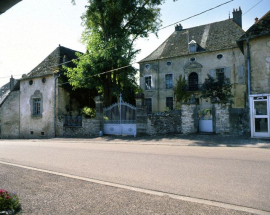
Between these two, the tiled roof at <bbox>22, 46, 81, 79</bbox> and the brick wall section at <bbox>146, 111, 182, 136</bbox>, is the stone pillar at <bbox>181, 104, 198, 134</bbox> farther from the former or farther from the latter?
the tiled roof at <bbox>22, 46, 81, 79</bbox>

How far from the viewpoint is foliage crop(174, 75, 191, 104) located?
1024 inches

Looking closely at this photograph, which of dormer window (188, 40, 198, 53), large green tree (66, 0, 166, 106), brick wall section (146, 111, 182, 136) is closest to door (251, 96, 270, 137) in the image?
brick wall section (146, 111, 182, 136)

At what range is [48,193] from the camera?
4.39m

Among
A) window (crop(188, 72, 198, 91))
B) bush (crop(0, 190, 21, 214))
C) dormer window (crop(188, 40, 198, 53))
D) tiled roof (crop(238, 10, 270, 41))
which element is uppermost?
dormer window (crop(188, 40, 198, 53))

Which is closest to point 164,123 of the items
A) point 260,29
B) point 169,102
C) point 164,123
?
point 164,123

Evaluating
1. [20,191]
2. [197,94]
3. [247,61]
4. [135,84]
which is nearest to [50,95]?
[135,84]

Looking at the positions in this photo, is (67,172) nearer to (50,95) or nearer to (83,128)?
(83,128)

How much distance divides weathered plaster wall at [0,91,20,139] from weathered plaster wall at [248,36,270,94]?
23735 millimetres

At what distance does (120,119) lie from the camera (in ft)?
56.4

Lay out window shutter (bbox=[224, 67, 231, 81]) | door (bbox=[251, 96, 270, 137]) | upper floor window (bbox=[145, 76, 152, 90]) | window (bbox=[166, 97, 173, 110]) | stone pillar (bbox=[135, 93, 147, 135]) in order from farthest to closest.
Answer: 1. upper floor window (bbox=[145, 76, 152, 90])
2. window (bbox=[166, 97, 173, 110])
3. window shutter (bbox=[224, 67, 231, 81])
4. stone pillar (bbox=[135, 93, 147, 135])
5. door (bbox=[251, 96, 270, 137])

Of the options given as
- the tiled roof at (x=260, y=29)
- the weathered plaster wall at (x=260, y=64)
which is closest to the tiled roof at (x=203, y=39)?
the tiled roof at (x=260, y=29)

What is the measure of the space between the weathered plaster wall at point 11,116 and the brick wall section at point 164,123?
664 inches

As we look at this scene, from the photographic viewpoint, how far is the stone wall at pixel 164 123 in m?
15.4

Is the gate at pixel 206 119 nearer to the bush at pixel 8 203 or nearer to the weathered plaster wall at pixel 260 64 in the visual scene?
the weathered plaster wall at pixel 260 64
